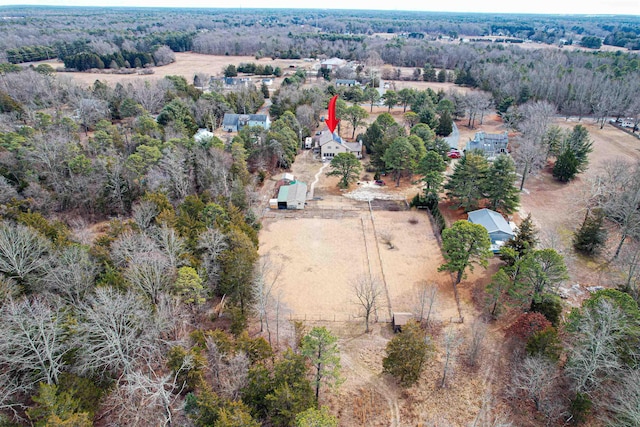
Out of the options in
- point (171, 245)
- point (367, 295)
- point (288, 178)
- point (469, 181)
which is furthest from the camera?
point (288, 178)


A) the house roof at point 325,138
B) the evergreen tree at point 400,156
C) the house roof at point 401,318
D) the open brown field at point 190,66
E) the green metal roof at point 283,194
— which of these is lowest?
the green metal roof at point 283,194

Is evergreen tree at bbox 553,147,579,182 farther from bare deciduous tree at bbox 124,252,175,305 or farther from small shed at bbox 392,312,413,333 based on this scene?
bare deciduous tree at bbox 124,252,175,305

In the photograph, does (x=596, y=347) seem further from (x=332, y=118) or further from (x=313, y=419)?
(x=332, y=118)

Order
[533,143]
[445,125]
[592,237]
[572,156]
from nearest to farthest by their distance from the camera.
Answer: [592,237] < [572,156] < [533,143] < [445,125]

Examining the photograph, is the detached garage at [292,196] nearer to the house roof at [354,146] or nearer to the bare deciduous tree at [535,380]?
the house roof at [354,146]

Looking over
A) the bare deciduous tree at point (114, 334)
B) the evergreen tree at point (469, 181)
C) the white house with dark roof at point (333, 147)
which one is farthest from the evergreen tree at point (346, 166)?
the bare deciduous tree at point (114, 334)

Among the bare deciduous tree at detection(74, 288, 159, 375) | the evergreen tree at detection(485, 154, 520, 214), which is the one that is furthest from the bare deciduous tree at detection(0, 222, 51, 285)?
the evergreen tree at detection(485, 154, 520, 214)

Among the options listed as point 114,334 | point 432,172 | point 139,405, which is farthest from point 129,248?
point 432,172
